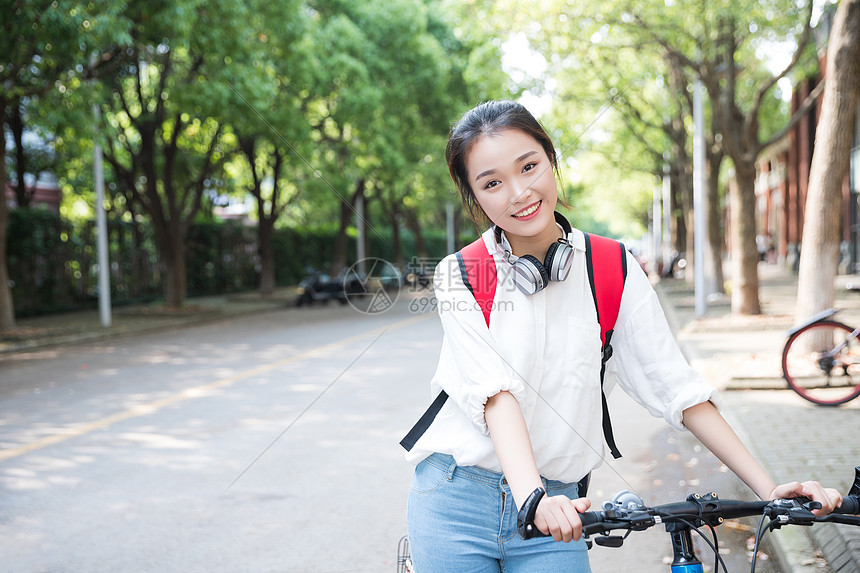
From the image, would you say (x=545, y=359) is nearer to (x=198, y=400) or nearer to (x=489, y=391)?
(x=489, y=391)

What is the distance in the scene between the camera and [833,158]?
8.59m

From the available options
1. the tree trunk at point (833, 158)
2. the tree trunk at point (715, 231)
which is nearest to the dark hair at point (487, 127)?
the tree trunk at point (833, 158)

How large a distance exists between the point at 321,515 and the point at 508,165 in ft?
11.2

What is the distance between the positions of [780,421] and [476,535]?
5.44 metres

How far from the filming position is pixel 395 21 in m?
25.6

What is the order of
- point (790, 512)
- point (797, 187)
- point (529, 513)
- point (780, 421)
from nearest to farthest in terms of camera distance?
point (529, 513), point (790, 512), point (780, 421), point (797, 187)

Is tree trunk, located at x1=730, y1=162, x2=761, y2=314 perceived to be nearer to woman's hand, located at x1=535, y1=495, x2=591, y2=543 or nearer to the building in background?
the building in background

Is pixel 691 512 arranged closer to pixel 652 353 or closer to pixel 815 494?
pixel 815 494

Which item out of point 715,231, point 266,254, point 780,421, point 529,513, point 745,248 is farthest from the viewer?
point 266,254

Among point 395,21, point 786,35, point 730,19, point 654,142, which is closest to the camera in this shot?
point 730,19

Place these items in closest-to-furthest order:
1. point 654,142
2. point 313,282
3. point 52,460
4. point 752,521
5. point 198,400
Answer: point 752,521
point 52,460
point 198,400
point 313,282
point 654,142

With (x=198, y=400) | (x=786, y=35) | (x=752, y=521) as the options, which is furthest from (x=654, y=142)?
(x=752, y=521)

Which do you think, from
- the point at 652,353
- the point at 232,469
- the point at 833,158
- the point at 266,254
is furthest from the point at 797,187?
the point at 652,353

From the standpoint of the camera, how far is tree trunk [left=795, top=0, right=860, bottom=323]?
8562 mm
